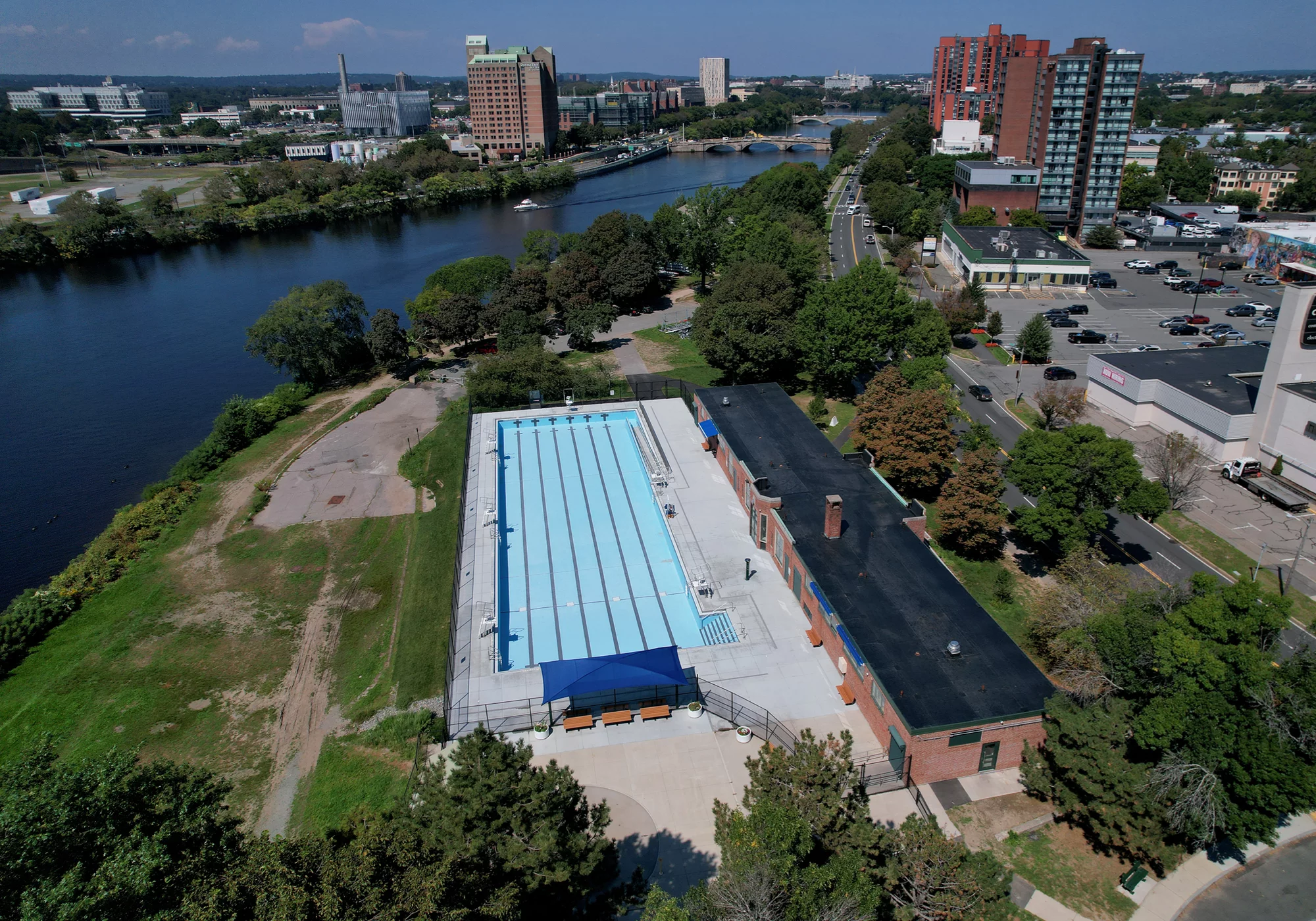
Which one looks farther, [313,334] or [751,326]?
[313,334]

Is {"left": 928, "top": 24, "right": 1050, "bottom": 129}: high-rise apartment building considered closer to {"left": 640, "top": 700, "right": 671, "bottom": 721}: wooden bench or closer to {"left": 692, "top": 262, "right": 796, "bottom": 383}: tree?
{"left": 692, "top": 262, "right": 796, "bottom": 383}: tree

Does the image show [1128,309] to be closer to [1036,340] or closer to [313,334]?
[1036,340]

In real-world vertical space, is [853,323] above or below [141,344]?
above

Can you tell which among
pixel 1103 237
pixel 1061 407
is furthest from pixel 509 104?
pixel 1061 407

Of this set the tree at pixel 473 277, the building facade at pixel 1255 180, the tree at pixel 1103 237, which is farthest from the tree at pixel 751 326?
the building facade at pixel 1255 180

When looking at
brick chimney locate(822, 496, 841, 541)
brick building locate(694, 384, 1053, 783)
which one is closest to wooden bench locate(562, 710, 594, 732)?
brick building locate(694, 384, 1053, 783)

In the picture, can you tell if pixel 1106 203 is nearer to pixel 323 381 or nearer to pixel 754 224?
pixel 754 224
